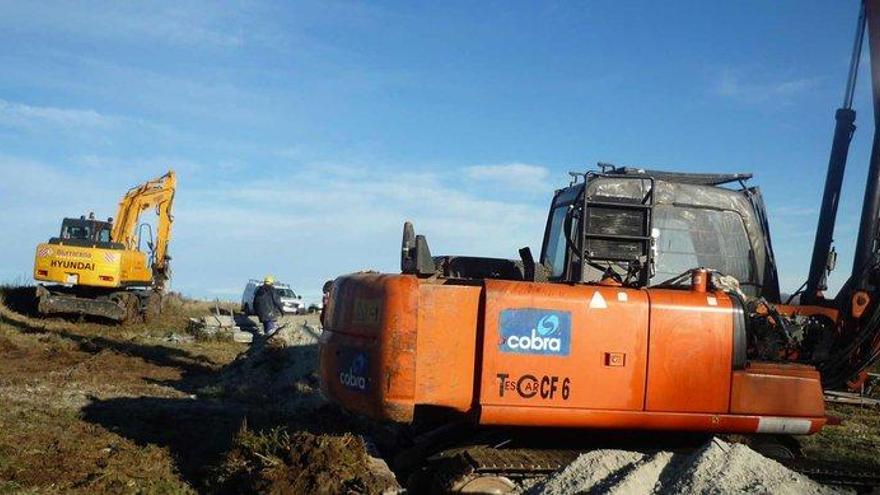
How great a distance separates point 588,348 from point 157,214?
24.6 meters

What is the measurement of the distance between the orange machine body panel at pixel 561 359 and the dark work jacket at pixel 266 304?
12.2 m

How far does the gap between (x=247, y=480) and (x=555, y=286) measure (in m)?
2.80

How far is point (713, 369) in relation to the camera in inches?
235

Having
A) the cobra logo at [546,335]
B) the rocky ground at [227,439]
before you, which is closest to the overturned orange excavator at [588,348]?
the cobra logo at [546,335]

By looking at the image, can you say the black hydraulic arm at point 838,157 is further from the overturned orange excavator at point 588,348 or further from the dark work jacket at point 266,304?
the dark work jacket at point 266,304

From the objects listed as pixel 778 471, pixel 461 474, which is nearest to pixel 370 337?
pixel 461 474

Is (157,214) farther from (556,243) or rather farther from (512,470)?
(512,470)

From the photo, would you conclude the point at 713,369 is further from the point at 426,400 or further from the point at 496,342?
the point at 426,400

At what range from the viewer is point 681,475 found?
5309mm

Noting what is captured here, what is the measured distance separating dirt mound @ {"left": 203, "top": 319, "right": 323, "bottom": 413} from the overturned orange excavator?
6.23 metres

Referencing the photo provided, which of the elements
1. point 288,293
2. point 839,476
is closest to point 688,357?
point 839,476

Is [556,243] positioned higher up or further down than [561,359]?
higher up

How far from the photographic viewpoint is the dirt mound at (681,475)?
5.03m

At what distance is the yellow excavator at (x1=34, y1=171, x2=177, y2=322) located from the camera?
25094mm
